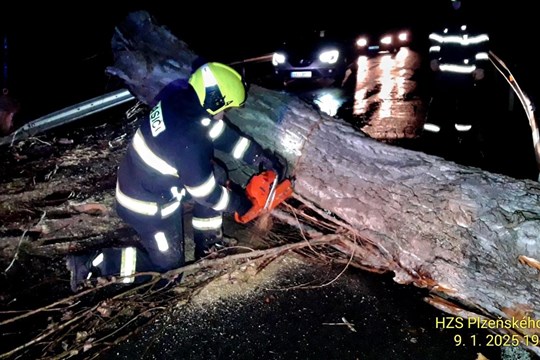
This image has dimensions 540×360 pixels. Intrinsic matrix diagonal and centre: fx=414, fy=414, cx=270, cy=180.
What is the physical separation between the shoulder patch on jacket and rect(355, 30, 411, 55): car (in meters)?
7.52

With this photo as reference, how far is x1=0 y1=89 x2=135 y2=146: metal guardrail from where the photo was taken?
506 centimetres

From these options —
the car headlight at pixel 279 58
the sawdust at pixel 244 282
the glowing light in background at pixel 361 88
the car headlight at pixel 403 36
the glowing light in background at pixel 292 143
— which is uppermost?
the car headlight at pixel 403 36

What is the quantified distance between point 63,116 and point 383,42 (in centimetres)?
756

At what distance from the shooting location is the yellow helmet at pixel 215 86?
283 centimetres

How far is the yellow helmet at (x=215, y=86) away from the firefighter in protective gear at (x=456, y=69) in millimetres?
2894

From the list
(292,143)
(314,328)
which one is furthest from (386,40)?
(314,328)

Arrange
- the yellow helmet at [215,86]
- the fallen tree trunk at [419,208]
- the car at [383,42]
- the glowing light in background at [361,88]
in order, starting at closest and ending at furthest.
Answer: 1. the fallen tree trunk at [419,208]
2. the yellow helmet at [215,86]
3. the glowing light in background at [361,88]
4. the car at [383,42]

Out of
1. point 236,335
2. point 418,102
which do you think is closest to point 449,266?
point 236,335

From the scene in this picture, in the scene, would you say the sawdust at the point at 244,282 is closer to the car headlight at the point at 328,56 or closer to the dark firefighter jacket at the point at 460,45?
the dark firefighter jacket at the point at 460,45

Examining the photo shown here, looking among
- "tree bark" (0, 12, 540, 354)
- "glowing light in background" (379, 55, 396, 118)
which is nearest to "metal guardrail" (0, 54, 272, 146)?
"tree bark" (0, 12, 540, 354)

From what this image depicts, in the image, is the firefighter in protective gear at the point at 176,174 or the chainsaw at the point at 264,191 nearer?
the firefighter in protective gear at the point at 176,174

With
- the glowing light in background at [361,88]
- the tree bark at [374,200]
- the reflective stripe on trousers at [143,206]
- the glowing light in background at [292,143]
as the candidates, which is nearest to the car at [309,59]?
the glowing light in background at [361,88]

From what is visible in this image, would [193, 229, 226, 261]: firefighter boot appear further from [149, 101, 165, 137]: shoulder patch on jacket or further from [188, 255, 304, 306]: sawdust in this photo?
[149, 101, 165, 137]: shoulder patch on jacket

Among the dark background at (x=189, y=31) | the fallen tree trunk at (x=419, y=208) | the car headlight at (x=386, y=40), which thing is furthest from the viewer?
the car headlight at (x=386, y=40)
